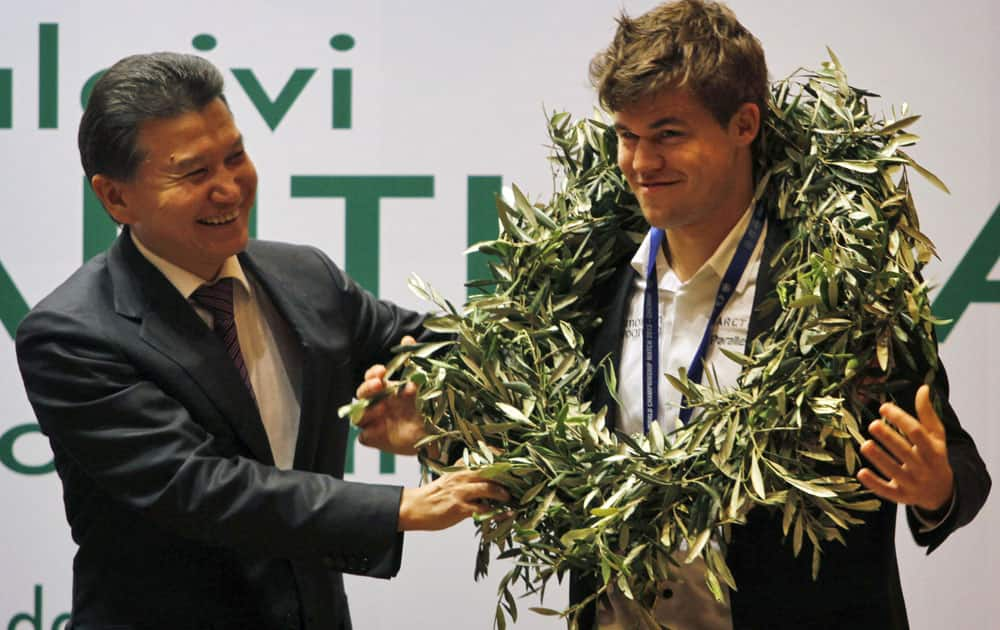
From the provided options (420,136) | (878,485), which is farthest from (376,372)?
(420,136)

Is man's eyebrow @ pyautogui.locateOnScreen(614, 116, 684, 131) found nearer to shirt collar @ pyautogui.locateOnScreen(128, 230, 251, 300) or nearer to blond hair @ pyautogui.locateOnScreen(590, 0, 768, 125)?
blond hair @ pyautogui.locateOnScreen(590, 0, 768, 125)

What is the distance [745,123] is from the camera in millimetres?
2381

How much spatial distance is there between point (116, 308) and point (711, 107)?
1.18 meters

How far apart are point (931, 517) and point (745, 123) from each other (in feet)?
2.56

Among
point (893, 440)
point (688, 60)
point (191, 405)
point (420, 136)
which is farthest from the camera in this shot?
point (420, 136)

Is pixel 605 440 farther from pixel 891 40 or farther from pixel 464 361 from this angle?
pixel 891 40

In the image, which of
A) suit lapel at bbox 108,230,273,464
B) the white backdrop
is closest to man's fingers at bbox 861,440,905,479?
suit lapel at bbox 108,230,273,464

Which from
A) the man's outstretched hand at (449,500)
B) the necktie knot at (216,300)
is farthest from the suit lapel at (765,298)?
the necktie knot at (216,300)

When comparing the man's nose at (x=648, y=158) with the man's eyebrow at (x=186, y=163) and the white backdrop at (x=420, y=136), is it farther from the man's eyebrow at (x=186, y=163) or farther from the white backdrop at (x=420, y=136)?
the white backdrop at (x=420, y=136)

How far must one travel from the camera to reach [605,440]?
7.49ft

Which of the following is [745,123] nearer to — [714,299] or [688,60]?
[688,60]

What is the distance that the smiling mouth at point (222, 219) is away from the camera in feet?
8.33

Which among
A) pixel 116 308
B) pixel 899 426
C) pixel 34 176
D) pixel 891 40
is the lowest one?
pixel 899 426

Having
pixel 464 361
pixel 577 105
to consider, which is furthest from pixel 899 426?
pixel 577 105
